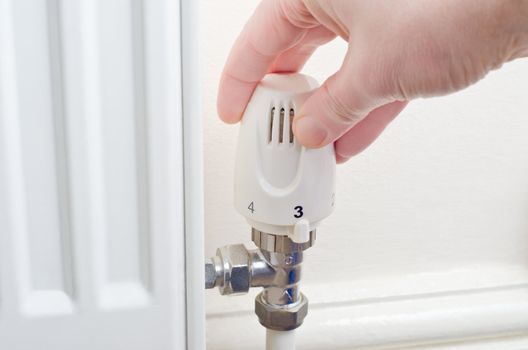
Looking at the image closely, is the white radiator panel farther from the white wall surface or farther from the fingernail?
the white wall surface

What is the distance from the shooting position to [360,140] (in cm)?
37

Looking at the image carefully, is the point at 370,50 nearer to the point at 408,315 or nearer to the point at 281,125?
the point at 281,125

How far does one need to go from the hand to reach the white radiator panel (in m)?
0.07

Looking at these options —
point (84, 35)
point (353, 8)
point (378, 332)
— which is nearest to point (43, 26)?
point (84, 35)

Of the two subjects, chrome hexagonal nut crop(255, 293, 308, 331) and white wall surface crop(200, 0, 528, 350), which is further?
white wall surface crop(200, 0, 528, 350)

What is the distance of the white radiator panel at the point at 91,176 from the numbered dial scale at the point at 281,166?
0.16 ft

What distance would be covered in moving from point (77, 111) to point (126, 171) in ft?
0.11

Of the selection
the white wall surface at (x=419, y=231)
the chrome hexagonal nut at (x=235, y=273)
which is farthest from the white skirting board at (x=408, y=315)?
the chrome hexagonal nut at (x=235, y=273)

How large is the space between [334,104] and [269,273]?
11 cm

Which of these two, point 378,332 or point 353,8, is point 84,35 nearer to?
point 353,8

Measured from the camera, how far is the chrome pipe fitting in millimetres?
360

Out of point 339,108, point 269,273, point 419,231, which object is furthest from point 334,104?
point 419,231

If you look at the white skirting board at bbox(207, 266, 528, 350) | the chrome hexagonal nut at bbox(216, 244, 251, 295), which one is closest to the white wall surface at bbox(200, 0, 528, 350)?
the white skirting board at bbox(207, 266, 528, 350)

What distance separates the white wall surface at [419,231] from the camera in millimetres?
480
